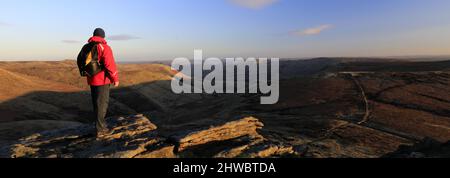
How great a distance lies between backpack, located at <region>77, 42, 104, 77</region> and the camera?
11.1 meters

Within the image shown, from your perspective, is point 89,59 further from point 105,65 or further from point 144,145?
point 144,145

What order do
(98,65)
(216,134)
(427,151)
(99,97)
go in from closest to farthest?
(98,65), (99,97), (216,134), (427,151)

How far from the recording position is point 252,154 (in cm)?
1190

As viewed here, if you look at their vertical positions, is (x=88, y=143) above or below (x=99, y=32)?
below

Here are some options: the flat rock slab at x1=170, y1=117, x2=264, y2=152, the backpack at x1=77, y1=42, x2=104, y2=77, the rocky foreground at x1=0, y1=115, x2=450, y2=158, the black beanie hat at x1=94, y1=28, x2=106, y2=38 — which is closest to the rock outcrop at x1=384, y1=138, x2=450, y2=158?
the rocky foreground at x1=0, y1=115, x2=450, y2=158

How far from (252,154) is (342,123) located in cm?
1892

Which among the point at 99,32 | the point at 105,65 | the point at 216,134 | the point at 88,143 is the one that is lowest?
the point at 216,134

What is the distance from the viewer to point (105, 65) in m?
11.2

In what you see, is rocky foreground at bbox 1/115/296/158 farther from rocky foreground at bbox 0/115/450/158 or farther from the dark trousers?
the dark trousers

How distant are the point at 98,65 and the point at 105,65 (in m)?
0.28

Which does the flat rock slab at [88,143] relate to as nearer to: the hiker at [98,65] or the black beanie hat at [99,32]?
the hiker at [98,65]

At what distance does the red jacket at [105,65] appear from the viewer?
11.2 metres

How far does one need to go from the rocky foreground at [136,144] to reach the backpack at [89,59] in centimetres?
250

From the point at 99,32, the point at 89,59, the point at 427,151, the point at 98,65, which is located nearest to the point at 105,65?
the point at 98,65
